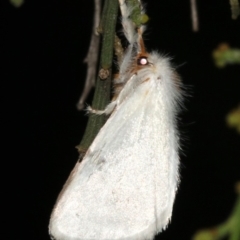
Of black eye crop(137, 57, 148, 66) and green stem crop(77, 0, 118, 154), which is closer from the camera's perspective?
green stem crop(77, 0, 118, 154)

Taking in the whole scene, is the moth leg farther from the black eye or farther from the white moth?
the black eye

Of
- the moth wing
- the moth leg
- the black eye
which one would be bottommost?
the moth wing

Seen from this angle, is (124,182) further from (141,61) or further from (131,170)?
(141,61)

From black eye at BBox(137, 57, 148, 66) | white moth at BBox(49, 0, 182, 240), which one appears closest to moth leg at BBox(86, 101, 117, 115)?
white moth at BBox(49, 0, 182, 240)

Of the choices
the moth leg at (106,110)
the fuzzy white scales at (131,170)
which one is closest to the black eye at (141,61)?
the fuzzy white scales at (131,170)

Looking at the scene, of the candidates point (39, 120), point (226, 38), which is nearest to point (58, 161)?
point (39, 120)

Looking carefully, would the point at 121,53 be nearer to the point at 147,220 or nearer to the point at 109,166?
the point at 109,166

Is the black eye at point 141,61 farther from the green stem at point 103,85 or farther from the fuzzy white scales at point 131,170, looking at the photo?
the green stem at point 103,85

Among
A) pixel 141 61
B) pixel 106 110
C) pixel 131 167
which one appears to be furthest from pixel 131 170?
pixel 141 61
